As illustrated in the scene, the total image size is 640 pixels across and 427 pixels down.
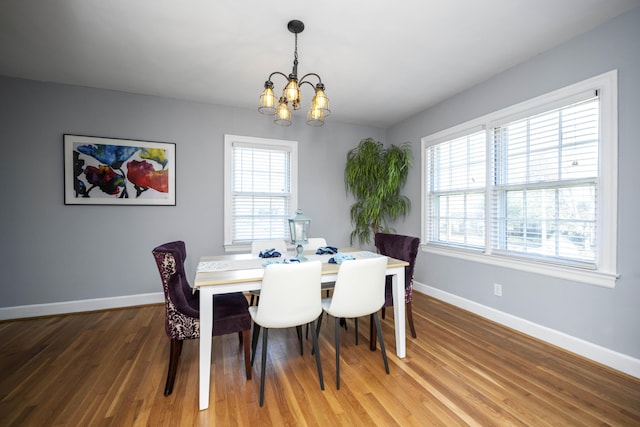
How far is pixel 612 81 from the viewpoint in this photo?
207 cm

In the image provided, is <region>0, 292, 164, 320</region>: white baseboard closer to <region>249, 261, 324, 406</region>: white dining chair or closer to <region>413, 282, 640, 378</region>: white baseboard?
<region>249, 261, 324, 406</region>: white dining chair

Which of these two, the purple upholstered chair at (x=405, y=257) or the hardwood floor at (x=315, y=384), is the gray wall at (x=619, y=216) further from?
the purple upholstered chair at (x=405, y=257)

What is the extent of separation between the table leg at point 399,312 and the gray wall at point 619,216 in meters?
1.38

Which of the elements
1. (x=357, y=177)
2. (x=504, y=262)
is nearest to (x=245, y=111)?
(x=357, y=177)

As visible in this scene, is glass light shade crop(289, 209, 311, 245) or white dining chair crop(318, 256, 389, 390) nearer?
white dining chair crop(318, 256, 389, 390)

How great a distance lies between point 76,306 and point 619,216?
5311mm

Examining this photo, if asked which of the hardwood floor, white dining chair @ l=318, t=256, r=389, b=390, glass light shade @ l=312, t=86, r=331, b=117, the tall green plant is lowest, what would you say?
the hardwood floor

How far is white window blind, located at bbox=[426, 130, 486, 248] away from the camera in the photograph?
319cm

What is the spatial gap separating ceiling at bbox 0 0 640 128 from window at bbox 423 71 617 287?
0.59 meters

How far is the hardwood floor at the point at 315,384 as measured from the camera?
1585mm

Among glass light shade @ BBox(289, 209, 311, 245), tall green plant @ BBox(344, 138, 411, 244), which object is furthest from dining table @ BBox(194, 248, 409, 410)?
tall green plant @ BBox(344, 138, 411, 244)

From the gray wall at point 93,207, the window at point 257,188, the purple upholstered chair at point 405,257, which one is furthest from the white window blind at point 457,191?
the gray wall at point 93,207

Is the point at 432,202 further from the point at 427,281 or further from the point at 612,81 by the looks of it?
the point at 612,81

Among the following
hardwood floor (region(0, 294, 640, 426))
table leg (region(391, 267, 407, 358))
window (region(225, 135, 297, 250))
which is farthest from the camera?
window (region(225, 135, 297, 250))
